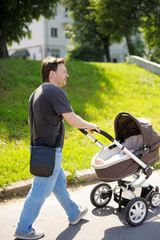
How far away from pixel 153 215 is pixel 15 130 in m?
4.07

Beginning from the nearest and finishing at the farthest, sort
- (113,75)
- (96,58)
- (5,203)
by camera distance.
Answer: (5,203), (113,75), (96,58)

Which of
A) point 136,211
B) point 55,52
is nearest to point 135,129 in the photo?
point 136,211

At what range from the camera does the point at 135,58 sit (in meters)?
14.2

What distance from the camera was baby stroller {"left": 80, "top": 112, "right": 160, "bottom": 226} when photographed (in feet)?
11.1

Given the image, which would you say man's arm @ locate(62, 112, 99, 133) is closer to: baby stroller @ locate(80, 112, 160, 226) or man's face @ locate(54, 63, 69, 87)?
baby stroller @ locate(80, 112, 160, 226)

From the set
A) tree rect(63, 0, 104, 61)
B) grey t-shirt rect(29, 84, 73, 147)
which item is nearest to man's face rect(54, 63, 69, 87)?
grey t-shirt rect(29, 84, 73, 147)

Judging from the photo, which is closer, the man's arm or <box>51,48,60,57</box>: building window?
the man's arm

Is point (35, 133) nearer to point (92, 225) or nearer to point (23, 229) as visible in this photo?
point (23, 229)

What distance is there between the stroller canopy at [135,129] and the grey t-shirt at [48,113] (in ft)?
3.20

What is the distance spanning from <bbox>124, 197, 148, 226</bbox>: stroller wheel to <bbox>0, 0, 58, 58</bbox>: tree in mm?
9866

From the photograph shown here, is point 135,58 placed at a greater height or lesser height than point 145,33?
lesser

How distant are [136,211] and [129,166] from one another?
0.52 meters

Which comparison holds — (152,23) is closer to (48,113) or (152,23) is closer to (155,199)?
(155,199)

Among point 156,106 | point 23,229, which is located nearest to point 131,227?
point 23,229
